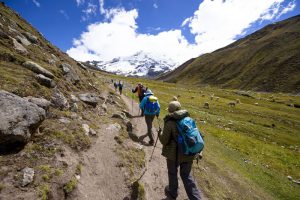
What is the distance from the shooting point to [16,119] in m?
9.09

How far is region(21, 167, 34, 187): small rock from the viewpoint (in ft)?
25.9

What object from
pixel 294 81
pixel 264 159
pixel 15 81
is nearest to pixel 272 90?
pixel 294 81

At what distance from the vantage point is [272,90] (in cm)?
14500

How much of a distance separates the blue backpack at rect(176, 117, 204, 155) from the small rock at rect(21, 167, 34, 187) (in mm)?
5464

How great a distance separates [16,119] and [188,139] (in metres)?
6.70

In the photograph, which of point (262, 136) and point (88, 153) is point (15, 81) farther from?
point (262, 136)

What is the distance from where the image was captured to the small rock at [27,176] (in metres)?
7.91

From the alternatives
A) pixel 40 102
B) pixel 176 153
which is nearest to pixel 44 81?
pixel 40 102

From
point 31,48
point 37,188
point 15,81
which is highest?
point 31,48

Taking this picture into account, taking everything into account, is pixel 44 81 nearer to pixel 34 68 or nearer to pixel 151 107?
pixel 34 68

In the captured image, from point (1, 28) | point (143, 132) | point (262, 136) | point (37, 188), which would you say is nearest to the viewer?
point (37, 188)

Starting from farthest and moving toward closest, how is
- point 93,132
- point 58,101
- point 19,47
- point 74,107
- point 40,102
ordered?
point 19,47 < point 74,107 < point 58,101 < point 93,132 < point 40,102

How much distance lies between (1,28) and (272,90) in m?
154

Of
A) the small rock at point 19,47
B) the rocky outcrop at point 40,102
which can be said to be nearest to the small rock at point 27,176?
the rocky outcrop at point 40,102
